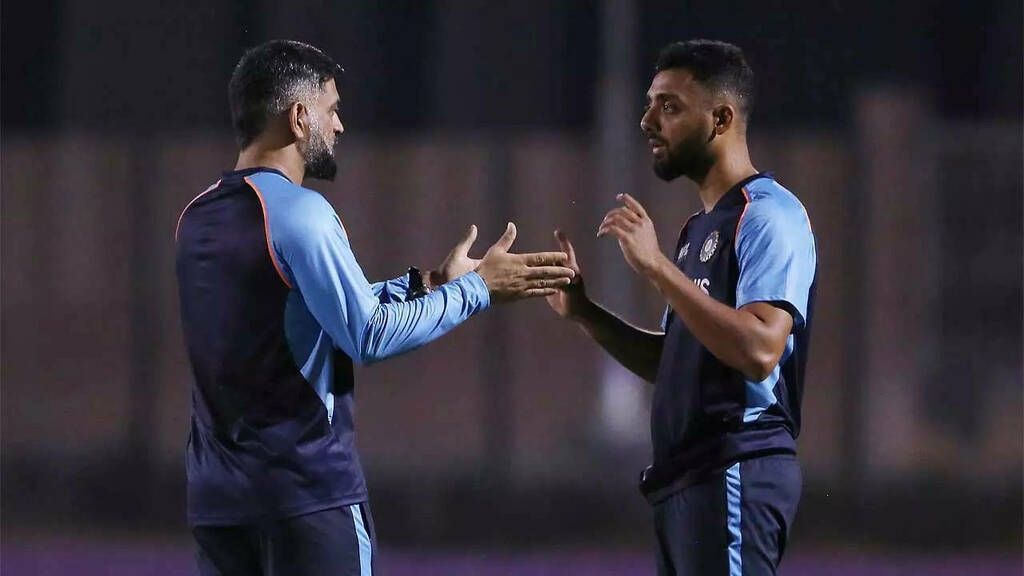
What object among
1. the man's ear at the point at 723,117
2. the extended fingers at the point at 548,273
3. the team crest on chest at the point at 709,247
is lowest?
the extended fingers at the point at 548,273

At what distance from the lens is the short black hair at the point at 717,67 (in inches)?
100

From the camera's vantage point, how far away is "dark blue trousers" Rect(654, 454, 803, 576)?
2.31 metres

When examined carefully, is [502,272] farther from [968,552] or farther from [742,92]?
[968,552]

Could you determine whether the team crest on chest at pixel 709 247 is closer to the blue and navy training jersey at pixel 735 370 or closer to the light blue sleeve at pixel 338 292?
the blue and navy training jersey at pixel 735 370

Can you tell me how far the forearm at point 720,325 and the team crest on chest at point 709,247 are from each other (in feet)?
0.63

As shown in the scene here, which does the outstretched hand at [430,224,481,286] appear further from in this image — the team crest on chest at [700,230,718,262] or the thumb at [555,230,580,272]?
the team crest on chest at [700,230,718,262]

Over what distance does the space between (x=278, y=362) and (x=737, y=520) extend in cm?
83

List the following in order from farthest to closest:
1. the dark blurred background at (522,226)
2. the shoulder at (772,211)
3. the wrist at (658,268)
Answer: the dark blurred background at (522,226) → the shoulder at (772,211) → the wrist at (658,268)

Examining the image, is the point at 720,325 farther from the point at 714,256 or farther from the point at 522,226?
the point at 522,226

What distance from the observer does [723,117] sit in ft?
8.29

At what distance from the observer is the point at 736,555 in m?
2.30

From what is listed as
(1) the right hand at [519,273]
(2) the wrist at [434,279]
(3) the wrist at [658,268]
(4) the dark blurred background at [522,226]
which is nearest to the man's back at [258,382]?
(1) the right hand at [519,273]

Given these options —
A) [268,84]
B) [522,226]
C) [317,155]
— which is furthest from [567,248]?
[522,226]

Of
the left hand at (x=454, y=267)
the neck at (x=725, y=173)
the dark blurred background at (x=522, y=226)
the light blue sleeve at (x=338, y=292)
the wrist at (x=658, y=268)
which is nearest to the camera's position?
the light blue sleeve at (x=338, y=292)
